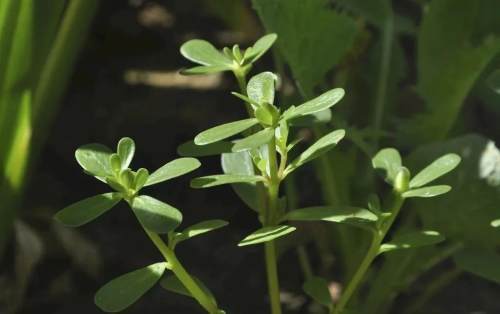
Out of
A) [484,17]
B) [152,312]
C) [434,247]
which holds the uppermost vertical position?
[484,17]

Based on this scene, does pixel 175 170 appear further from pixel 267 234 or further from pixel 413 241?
pixel 413 241

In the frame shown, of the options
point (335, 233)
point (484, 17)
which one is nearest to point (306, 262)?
point (335, 233)

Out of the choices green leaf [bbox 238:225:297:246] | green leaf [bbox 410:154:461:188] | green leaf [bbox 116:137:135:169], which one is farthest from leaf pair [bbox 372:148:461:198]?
green leaf [bbox 116:137:135:169]

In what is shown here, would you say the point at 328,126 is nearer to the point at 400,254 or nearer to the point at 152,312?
the point at 400,254

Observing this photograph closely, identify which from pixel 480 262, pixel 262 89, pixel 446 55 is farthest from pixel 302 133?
pixel 262 89

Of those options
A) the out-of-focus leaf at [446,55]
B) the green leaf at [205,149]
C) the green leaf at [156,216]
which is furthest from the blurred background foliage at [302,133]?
the green leaf at [156,216]

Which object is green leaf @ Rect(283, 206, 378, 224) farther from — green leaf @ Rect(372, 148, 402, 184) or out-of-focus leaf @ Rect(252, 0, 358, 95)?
out-of-focus leaf @ Rect(252, 0, 358, 95)
